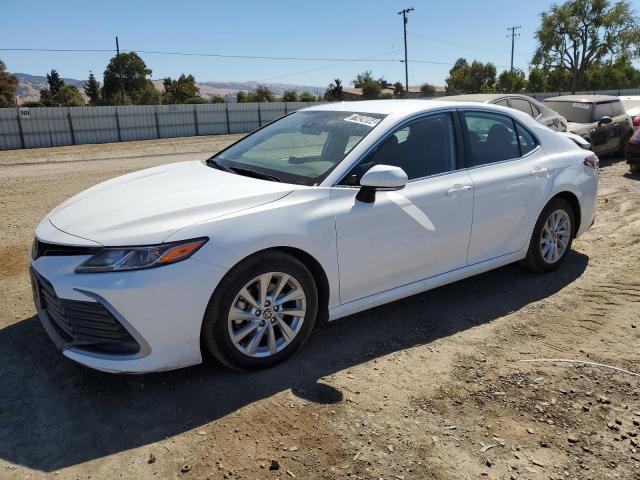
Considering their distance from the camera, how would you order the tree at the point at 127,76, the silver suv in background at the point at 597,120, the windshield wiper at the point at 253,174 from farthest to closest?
the tree at the point at 127,76 < the silver suv in background at the point at 597,120 < the windshield wiper at the point at 253,174

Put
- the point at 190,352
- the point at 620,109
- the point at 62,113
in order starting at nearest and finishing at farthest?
the point at 190,352 → the point at 620,109 → the point at 62,113

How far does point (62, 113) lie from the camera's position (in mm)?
28062

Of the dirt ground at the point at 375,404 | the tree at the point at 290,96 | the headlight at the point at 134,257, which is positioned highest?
the tree at the point at 290,96

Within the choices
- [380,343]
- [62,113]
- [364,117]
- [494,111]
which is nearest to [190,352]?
[380,343]

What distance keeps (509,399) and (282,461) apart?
137cm

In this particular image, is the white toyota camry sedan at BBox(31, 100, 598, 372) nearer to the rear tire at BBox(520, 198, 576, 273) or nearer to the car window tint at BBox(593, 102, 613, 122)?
the rear tire at BBox(520, 198, 576, 273)

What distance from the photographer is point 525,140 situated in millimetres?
4762

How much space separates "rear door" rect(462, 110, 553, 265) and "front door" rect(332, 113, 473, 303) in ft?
0.53

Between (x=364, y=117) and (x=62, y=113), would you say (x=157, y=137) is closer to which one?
(x=62, y=113)

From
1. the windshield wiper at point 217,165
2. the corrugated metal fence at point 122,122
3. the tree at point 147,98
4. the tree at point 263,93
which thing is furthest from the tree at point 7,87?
the windshield wiper at point 217,165

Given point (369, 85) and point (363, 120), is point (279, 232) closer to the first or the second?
point (363, 120)

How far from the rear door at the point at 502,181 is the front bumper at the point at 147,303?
225cm

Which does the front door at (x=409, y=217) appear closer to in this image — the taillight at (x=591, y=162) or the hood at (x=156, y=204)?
the hood at (x=156, y=204)

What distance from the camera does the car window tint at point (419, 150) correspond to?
3.74 meters
